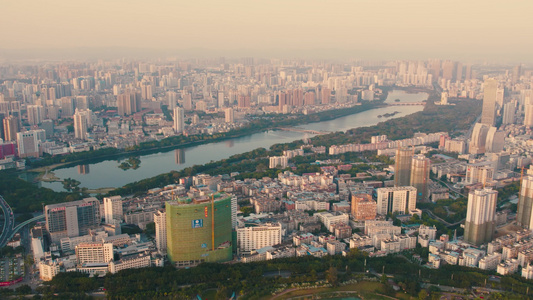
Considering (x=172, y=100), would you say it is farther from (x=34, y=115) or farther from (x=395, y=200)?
(x=395, y=200)

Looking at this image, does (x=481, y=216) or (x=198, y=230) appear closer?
(x=198, y=230)

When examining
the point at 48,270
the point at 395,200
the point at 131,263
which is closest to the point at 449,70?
the point at 395,200

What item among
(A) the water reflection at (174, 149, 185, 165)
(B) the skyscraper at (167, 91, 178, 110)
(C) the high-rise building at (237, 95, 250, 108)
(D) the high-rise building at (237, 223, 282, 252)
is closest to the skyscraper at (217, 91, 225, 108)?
(C) the high-rise building at (237, 95, 250, 108)

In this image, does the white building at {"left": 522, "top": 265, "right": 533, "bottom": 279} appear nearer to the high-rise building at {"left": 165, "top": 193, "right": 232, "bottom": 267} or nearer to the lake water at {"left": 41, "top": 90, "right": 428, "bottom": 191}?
the high-rise building at {"left": 165, "top": 193, "right": 232, "bottom": 267}

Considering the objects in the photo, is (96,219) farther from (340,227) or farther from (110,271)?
(340,227)

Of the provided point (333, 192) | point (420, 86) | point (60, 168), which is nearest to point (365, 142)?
point (333, 192)

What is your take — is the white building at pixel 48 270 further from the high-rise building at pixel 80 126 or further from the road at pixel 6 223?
the high-rise building at pixel 80 126

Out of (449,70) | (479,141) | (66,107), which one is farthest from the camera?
(449,70)
